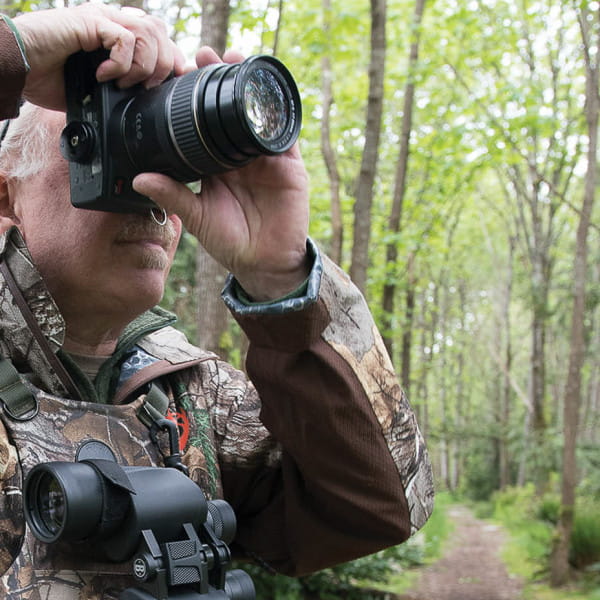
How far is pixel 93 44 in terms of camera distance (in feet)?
4.47

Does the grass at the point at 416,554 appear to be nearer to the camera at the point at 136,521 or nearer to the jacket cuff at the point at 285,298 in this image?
the jacket cuff at the point at 285,298

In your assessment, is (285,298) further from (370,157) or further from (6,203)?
(370,157)

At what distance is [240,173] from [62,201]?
15.0 inches

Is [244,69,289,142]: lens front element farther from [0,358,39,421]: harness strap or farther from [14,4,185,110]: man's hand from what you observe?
[0,358,39,421]: harness strap

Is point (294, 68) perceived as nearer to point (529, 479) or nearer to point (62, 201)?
point (62, 201)

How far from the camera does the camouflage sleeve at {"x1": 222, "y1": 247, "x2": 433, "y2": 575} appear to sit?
58.8 inches

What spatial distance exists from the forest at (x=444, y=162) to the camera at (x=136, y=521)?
2.58 metres

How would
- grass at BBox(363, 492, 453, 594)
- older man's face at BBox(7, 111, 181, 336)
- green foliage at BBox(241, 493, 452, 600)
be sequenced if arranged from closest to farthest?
older man's face at BBox(7, 111, 181, 336), green foliage at BBox(241, 493, 452, 600), grass at BBox(363, 492, 453, 594)

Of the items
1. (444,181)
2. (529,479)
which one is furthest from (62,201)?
(529,479)

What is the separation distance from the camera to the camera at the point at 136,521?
1.17 meters

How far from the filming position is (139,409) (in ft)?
4.98

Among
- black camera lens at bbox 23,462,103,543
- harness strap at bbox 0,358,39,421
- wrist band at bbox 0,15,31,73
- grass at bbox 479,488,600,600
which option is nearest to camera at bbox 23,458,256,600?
black camera lens at bbox 23,462,103,543

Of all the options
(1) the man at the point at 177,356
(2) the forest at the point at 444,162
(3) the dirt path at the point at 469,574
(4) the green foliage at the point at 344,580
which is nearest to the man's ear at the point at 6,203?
(1) the man at the point at 177,356

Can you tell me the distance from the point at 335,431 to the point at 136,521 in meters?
0.46
